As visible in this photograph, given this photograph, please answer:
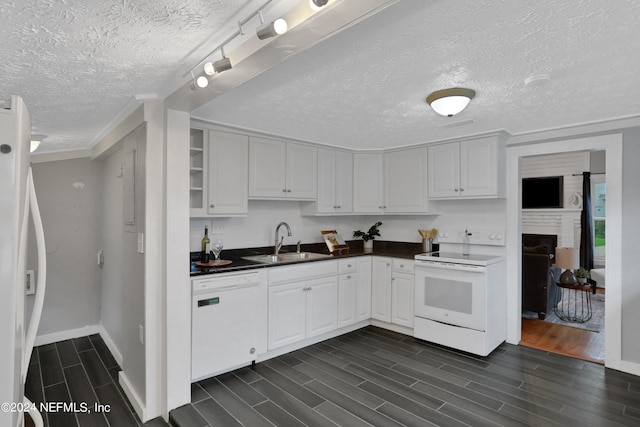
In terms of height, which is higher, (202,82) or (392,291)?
(202,82)

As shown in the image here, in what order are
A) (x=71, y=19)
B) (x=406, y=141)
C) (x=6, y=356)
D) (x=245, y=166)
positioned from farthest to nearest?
1. (x=406, y=141)
2. (x=245, y=166)
3. (x=71, y=19)
4. (x=6, y=356)

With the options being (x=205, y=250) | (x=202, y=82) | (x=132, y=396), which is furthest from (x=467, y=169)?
(x=132, y=396)

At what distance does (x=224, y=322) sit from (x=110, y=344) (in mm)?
1588

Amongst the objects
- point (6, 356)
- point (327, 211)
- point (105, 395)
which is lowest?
point (105, 395)

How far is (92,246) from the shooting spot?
4.02m

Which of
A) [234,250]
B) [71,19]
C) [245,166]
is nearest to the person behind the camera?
[71,19]

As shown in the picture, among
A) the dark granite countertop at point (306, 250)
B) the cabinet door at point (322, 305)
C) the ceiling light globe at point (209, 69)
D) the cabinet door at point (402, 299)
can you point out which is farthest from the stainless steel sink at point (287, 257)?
the ceiling light globe at point (209, 69)

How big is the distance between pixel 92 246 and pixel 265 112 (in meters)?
2.72

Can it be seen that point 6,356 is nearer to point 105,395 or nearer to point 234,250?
point 105,395

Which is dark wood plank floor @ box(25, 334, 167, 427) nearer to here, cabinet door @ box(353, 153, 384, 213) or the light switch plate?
the light switch plate

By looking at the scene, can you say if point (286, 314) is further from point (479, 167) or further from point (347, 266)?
point (479, 167)

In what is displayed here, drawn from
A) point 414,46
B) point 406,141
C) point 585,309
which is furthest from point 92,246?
point 585,309

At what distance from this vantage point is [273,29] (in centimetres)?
130

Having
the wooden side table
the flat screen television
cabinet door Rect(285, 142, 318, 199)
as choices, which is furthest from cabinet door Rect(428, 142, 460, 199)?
the flat screen television
